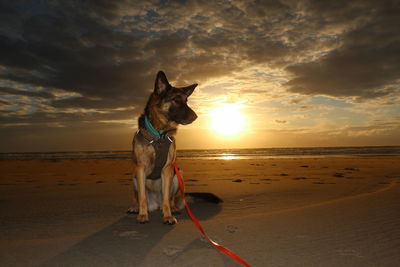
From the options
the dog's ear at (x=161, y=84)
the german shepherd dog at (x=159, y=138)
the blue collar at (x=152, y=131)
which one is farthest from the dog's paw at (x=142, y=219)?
the dog's ear at (x=161, y=84)

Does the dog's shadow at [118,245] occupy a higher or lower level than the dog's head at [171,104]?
lower

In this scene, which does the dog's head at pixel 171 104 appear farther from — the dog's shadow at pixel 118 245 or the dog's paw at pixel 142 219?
the dog's shadow at pixel 118 245

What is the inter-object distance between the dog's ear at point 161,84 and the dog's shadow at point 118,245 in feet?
6.56

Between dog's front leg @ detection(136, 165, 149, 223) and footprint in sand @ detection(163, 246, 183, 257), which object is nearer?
footprint in sand @ detection(163, 246, 183, 257)

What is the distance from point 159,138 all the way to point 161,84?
822 mm

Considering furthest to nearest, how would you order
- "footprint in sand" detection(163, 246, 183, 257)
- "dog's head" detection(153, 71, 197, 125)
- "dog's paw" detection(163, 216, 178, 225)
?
"dog's head" detection(153, 71, 197, 125), "dog's paw" detection(163, 216, 178, 225), "footprint in sand" detection(163, 246, 183, 257)

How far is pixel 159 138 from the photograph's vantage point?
13.3ft

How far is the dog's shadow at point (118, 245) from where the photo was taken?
270 cm

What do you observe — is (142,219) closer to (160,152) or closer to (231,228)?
(160,152)

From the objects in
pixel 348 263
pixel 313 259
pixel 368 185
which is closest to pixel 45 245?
pixel 313 259

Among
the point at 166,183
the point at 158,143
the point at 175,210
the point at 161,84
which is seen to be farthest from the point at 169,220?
the point at 161,84

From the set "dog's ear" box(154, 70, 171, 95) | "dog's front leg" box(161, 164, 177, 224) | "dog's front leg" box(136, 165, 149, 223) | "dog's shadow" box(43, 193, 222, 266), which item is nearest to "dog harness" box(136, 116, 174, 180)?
"dog's front leg" box(161, 164, 177, 224)

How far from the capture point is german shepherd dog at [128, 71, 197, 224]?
4008 millimetres

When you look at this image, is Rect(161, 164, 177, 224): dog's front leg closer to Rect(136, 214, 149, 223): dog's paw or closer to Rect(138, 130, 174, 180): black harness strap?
Rect(138, 130, 174, 180): black harness strap
